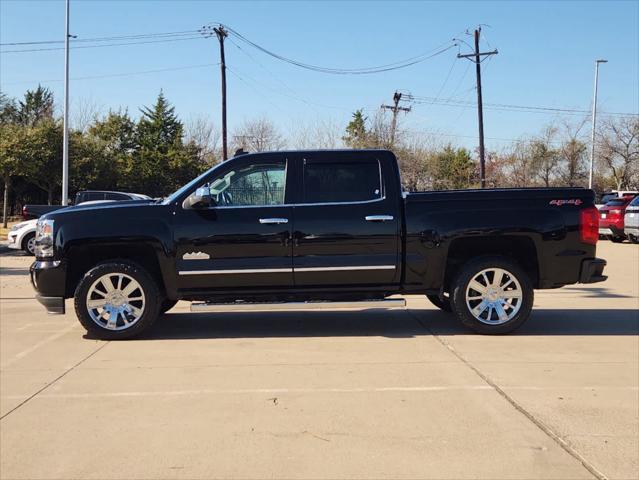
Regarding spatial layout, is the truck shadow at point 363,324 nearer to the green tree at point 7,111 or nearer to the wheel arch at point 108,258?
the wheel arch at point 108,258

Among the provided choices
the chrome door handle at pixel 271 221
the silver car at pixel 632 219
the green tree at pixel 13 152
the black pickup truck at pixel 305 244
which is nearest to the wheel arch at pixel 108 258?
the black pickup truck at pixel 305 244

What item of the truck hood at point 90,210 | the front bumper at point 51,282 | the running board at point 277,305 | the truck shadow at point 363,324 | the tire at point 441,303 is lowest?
the truck shadow at point 363,324

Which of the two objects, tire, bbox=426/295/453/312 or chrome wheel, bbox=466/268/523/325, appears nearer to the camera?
chrome wheel, bbox=466/268/523/325

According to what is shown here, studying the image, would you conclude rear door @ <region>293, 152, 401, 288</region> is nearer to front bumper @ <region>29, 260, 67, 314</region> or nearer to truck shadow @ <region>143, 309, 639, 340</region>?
truck shadow @ <region>143, 309, 639, 340</region>

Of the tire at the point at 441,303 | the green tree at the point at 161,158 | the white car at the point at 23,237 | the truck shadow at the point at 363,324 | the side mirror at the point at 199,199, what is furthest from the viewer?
the green tree at the point at 161,158

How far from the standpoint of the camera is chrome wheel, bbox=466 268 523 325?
6793 mm

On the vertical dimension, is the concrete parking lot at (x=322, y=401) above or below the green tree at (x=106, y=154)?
below

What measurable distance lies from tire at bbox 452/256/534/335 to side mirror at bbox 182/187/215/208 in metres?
2.88

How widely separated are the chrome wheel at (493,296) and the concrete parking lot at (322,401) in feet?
0.95

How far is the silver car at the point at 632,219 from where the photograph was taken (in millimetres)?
19312

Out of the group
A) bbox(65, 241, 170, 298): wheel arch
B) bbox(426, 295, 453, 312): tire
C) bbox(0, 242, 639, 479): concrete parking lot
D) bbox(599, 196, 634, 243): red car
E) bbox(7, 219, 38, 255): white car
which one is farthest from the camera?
bbox(599, 196, 634, 243): red car

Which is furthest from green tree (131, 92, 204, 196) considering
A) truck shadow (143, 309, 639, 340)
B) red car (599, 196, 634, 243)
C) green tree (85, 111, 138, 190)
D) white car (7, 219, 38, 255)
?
truck shadow (143, 309, 639, 340)

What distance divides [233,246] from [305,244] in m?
0.78

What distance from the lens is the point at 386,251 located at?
6660mm
